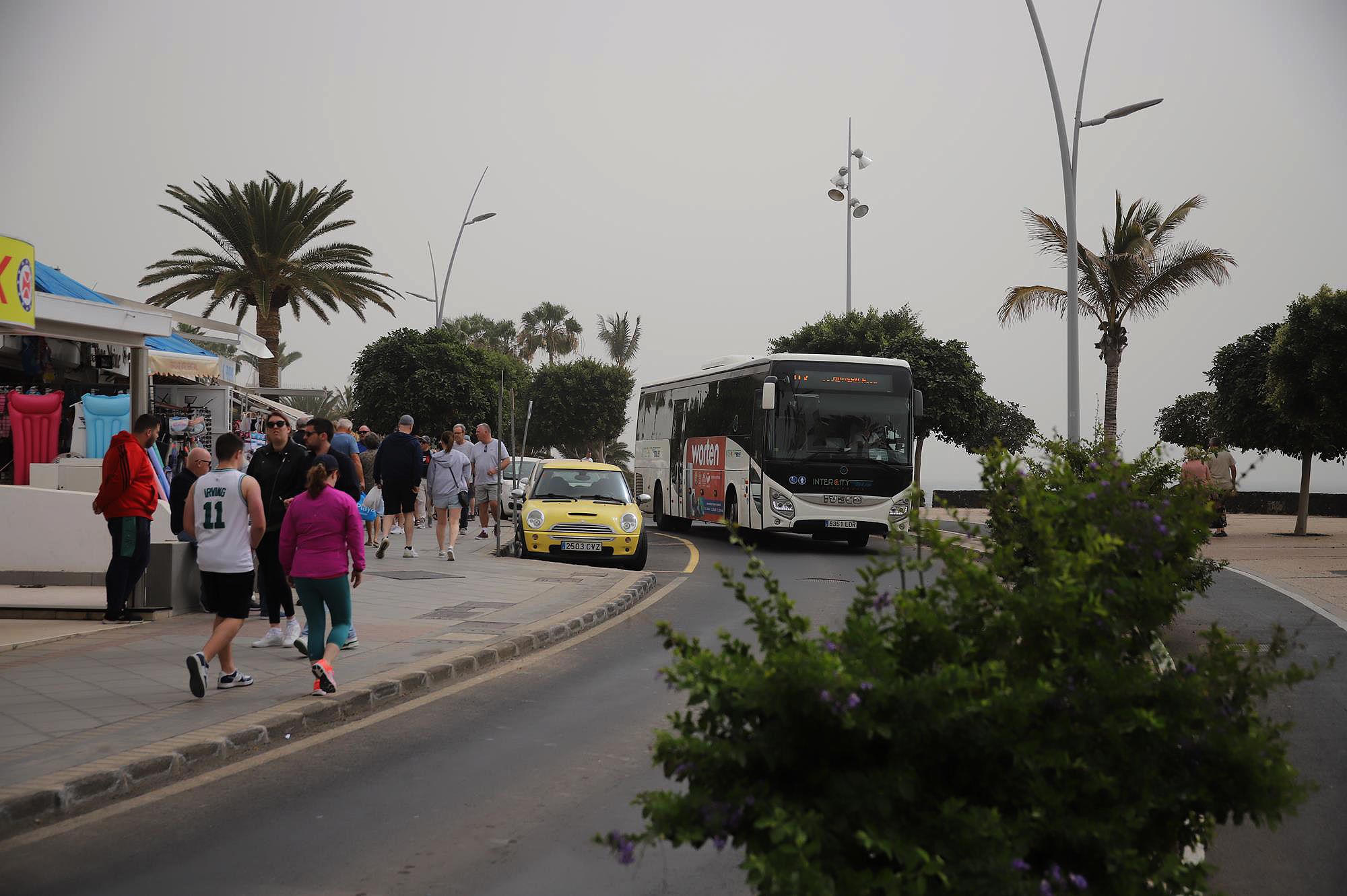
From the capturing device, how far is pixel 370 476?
73.0 feet

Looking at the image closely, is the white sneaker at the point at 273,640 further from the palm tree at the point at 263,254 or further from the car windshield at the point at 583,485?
the palm tree at the point at 263,254

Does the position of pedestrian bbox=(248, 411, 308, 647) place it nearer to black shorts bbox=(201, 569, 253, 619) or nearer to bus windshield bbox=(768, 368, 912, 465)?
black shorts bbox=(201, 569, 253, 619)

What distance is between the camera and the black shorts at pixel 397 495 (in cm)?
1784

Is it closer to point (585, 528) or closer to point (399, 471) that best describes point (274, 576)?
point (399, 471)

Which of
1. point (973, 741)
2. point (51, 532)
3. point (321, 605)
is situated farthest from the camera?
point (51, 532)

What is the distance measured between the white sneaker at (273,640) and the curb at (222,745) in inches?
60.0

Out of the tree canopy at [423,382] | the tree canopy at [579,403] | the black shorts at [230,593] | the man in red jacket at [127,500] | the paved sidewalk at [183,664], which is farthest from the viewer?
the tree canopy at [579,403]

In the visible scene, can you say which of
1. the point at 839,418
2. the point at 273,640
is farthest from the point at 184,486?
the point at 839,418

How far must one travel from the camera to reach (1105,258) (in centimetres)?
2948

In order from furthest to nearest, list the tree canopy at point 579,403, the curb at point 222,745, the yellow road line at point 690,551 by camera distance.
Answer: the tree canopy at point 579,403 < the yellow road line at point 690,551 < the curb at point 222,745

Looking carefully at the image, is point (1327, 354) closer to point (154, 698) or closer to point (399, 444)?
point (399, 444)

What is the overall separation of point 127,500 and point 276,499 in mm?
1792

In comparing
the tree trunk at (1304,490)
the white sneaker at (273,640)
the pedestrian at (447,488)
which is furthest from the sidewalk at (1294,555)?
the pedestrian at (447,488)

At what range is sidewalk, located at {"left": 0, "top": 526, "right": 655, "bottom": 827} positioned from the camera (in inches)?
261
